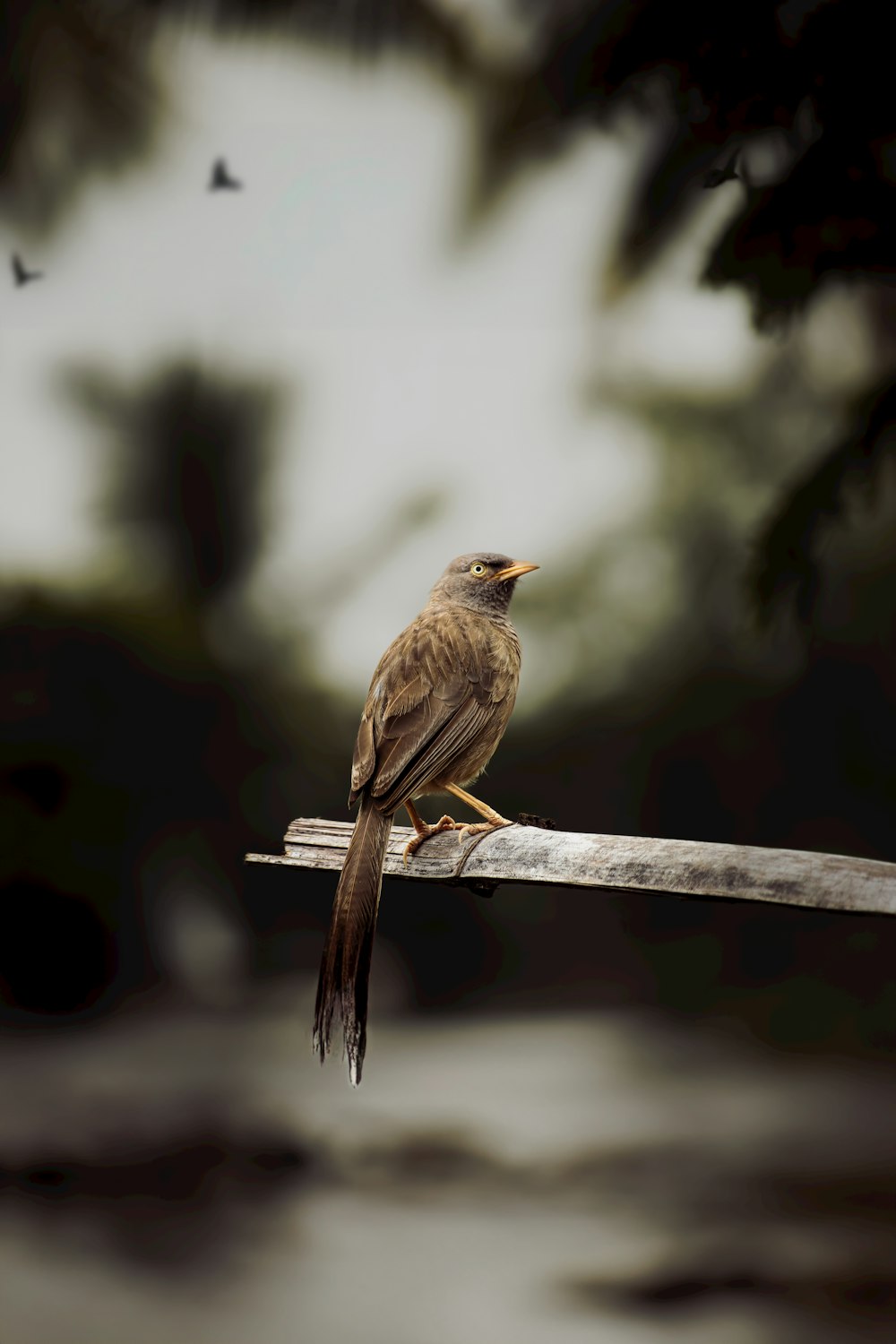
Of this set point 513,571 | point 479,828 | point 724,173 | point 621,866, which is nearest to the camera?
point 621,866

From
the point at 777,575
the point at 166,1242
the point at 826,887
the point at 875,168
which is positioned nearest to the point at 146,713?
the point at 166,1242

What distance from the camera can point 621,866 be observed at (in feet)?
9.54

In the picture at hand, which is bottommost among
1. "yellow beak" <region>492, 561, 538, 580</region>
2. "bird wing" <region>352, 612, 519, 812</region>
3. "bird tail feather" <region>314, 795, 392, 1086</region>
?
"bird tail feather" <region>314, 795, 392, 1086</region>

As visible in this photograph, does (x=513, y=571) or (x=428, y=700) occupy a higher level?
(x=513, y=571)

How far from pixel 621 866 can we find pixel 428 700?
897 millimetres

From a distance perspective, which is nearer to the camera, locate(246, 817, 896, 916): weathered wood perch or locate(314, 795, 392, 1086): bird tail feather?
locate(246, 817, 896, 916): weathered wood perch

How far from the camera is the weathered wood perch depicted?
8.09ft

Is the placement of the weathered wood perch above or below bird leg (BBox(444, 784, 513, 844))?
below

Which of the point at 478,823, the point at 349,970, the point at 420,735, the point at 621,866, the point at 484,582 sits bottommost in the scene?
the point at 349,970

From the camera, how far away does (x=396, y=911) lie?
8.02 m

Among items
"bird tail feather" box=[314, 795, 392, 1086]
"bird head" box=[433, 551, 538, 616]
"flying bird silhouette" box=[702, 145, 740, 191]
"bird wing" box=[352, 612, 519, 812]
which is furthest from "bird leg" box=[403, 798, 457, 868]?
"flying bird silhouette" box=[702, 145, 740, 191]

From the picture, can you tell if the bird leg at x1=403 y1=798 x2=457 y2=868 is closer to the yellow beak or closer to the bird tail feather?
the bird tail feather

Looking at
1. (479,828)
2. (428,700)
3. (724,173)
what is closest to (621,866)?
(479,828)

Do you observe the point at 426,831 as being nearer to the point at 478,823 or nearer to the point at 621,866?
the point at 478,823
